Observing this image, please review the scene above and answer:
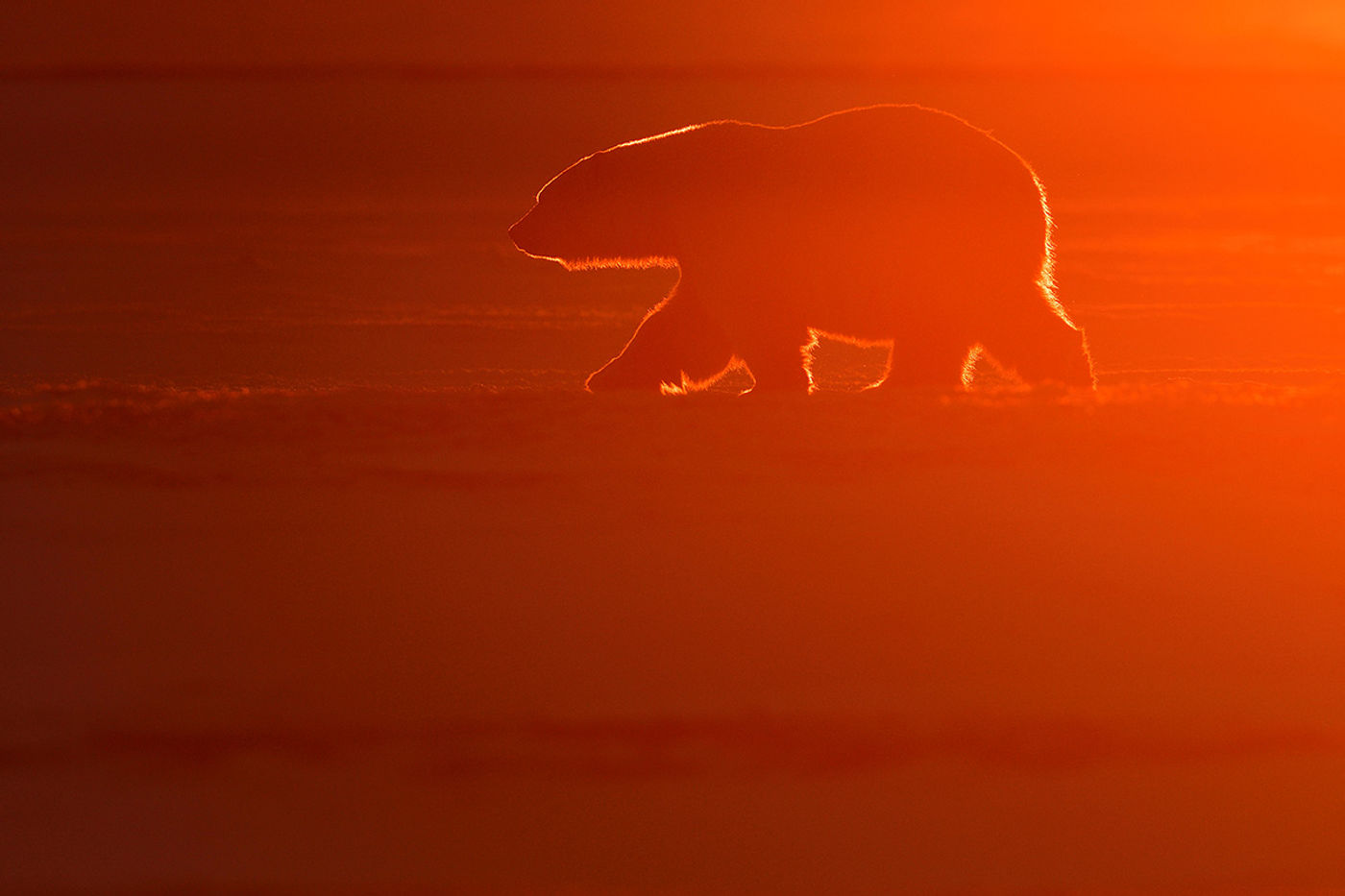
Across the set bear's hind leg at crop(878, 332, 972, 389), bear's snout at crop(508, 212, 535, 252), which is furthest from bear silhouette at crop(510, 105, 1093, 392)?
bear's snout at crop(508, 212, 535, 252)

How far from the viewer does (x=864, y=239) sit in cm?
575

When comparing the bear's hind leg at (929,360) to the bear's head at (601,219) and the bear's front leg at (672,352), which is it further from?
the bear's head at (601,219)

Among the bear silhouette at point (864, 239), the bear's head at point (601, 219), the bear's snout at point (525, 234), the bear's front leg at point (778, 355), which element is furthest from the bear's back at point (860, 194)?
the bear's snout at point (525, 234)

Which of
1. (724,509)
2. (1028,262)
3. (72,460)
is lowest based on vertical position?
(724,509)

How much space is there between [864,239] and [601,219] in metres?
0.99

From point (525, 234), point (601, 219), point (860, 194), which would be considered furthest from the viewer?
point (525, 234)

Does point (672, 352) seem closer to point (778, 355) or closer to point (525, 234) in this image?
point (778, 355)

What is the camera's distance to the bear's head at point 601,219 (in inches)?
244

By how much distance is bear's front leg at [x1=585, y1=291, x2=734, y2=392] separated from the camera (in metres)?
6.31

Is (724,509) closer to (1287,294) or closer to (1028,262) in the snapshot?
(1028,262)

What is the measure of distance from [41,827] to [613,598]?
113cm

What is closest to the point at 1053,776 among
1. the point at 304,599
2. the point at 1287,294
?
the point at 304,599

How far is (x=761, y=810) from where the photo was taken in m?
2.79

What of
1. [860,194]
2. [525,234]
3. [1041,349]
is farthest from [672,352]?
[1041,349]
